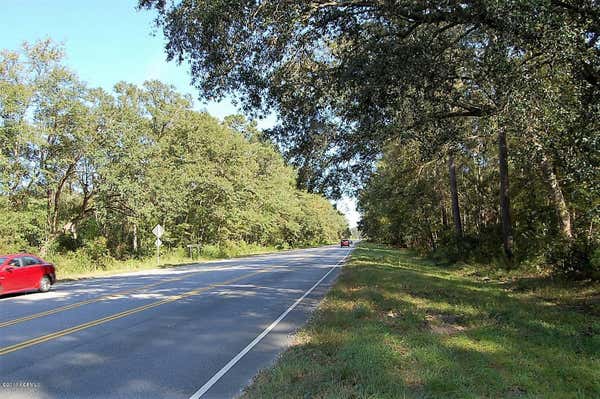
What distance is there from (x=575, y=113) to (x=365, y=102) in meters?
4.11

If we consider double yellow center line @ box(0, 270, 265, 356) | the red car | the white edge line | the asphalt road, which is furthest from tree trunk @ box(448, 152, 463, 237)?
the red car

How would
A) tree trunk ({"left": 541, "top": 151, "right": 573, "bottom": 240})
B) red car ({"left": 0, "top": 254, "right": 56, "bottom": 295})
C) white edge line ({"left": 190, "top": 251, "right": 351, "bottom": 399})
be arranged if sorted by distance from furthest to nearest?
tree trunk ({"left": 541, "top": 151, "right": 573, "bottom": 240})
red car ({"left": 0, "top": 254, "right": 56, "bottom": 295})
white edge line ({"left": 190, "top": 251, "right": 351, "bottom": 399})

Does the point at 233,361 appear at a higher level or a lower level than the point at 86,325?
lower

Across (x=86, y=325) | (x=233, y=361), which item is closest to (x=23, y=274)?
(x=86, y=325)

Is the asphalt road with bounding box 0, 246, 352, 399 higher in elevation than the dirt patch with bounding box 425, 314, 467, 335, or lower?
higher

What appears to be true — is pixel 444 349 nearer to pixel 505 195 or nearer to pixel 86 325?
pixel 86 325

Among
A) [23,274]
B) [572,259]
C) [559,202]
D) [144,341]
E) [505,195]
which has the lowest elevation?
[144,341]

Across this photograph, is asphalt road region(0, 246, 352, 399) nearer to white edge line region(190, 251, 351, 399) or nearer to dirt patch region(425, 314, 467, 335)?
white edge line region(190, 251, 351, 399)

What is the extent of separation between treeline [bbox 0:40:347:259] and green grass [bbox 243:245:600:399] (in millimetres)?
10263

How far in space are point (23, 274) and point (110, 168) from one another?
18.3m

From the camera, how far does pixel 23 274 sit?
15562 mm

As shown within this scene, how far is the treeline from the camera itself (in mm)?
29719

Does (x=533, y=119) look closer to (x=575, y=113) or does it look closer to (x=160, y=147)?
(x=575, y=113)

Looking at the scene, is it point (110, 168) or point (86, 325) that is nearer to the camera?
point (86, 325)
